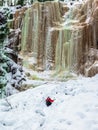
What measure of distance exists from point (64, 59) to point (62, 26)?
11.3 feet

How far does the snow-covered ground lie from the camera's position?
20.1ft

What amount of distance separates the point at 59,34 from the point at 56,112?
17.2 m

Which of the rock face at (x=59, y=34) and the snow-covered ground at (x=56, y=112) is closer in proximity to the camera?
the snow-covered ground at (x=56, y=112)

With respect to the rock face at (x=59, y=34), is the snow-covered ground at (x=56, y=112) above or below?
above

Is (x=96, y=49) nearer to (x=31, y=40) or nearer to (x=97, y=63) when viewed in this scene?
(x=97, y=63)

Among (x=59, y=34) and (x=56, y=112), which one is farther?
(x=59, y=34)

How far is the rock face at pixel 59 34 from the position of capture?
73.3ft

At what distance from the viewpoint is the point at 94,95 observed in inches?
307

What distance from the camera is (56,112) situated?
6.80 m

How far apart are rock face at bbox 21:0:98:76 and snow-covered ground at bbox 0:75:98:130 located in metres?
13.0

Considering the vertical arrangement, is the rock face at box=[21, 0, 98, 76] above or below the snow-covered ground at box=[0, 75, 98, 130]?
below

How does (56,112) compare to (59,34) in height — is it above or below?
above

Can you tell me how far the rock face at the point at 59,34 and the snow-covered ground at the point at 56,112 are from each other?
13.0 metres

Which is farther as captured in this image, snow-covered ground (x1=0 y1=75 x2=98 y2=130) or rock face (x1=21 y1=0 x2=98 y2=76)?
rock face (x1=21 y1=0 x2=98 y2=76)
